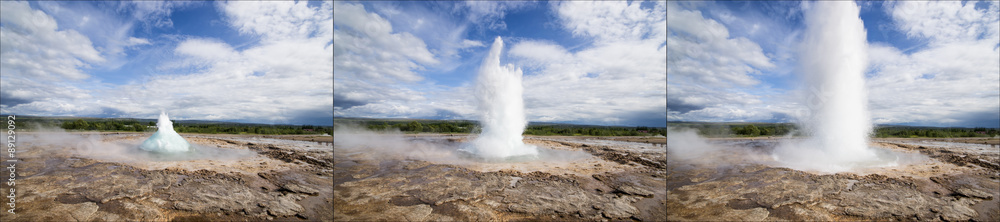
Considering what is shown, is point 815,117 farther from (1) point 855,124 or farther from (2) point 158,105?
(2) point 158,105

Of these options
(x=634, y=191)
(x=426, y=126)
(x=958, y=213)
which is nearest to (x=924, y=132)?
(x=958, y=213)

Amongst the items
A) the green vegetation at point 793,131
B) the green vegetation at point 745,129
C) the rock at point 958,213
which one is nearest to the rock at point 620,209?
the green vegetation at point 745,129

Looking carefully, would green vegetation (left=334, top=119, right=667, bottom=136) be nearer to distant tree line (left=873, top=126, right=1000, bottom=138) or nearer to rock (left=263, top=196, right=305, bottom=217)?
rock (left=263, top=196, right=305, bottom=217)

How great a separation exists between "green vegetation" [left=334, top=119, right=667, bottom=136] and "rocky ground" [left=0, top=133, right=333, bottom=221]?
2.69ft

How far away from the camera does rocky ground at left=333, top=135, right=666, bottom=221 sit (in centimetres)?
430

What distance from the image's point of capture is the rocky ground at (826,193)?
436 cm

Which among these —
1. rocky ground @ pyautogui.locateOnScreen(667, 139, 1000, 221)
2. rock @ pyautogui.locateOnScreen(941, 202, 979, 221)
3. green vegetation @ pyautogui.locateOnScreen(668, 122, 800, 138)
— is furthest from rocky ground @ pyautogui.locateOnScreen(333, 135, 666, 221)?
rock @ pyautogui.locateOnScreen(941, 202, 979, 221)

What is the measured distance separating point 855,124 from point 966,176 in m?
1.55

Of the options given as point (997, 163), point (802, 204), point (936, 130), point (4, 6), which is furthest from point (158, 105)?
point (997, 163)

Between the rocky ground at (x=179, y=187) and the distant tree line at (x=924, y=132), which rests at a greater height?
the distant tree line at (x=924, y=132)

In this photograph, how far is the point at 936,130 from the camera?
19.7ft

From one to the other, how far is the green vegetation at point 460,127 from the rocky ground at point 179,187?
0.82 m

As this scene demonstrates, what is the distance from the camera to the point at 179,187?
510 cm

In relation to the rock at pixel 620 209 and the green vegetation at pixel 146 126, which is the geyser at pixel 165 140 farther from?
the rock at pixel 620 209
